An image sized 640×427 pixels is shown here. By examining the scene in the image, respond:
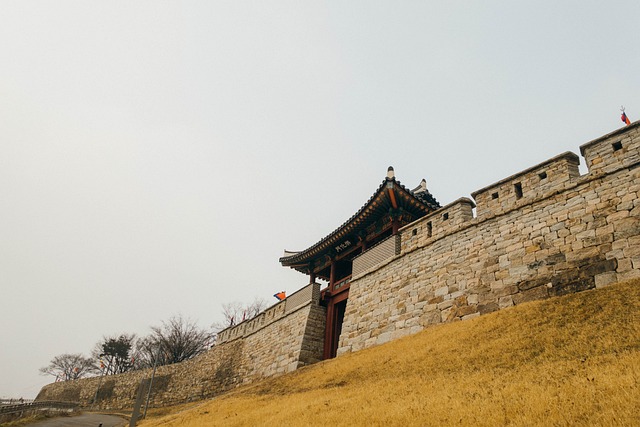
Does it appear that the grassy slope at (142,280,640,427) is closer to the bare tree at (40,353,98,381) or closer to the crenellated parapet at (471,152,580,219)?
the crenellated parapet at (471,152,580,219)

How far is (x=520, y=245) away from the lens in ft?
33.8

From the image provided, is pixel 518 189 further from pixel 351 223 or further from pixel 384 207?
pixel 351 223

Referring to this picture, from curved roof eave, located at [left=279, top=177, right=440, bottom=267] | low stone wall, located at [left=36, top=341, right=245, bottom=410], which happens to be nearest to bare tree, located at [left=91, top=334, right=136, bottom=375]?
low stone wall, located at [left=36, top=341, right=245, bottom=410]

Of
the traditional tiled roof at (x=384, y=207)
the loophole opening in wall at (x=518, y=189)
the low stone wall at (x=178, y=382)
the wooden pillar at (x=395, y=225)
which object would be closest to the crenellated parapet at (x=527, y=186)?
the loophole opening in wall at (x=518, y=189)

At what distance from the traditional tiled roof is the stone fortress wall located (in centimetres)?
160

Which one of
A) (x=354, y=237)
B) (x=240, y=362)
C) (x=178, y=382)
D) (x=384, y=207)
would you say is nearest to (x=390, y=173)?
(x=384, y=207)

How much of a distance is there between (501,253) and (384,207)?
247 inches

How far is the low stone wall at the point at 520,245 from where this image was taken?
8664 millimetres

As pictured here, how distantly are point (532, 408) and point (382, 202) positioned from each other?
12066 millimetres

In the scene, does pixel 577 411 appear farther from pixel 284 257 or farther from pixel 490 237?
pixel 284 257

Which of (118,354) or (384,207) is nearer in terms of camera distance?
(384,207)

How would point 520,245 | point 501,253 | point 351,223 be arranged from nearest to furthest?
point 520,245, point 501,253, point 351,223

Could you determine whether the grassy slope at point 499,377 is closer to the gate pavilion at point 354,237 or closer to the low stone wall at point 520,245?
the low stone wall at point 520,245

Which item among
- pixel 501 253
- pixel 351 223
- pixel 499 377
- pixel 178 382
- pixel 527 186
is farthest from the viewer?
pixel 178 382
